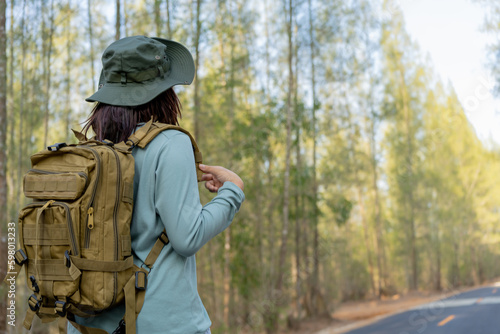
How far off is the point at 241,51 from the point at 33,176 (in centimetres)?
1656

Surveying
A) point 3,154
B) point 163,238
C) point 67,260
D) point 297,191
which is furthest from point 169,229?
point 297,191

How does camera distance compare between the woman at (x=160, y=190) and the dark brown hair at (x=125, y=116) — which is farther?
the dark brown hair at (x=125, y=116)

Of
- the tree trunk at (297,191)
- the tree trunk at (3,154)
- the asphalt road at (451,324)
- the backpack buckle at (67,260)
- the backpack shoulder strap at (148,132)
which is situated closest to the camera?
the backpack buckle at (67,260)

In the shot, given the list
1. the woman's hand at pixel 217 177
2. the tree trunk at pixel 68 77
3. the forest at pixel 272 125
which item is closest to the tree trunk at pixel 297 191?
the forest at pixel 272 125

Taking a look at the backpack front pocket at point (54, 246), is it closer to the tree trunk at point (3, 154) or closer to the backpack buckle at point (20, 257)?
the backpack buckle at point (20, 257)

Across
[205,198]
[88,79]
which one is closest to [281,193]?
[205,198]

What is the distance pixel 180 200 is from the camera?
1387mm

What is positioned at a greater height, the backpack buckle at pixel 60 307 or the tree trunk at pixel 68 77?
A: the tree trunk at pixel 68 77

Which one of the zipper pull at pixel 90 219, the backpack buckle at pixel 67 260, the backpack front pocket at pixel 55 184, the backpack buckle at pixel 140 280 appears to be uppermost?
the backpack front pocket at pixel 55 184

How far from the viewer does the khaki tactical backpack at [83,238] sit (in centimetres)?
132

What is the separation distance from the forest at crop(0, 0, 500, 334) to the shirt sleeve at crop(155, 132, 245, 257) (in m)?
4.81

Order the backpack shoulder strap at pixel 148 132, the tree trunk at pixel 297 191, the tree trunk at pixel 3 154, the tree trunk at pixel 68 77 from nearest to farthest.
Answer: the backpack shoulder strap at pixel 148 132 → the tree trunk at pixel 3 154 → the tree trunk at pixel 297 191 → the tree trunk at pixel 68 77

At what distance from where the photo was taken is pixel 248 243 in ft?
42.8

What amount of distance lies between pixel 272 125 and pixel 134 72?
11.6 metres
